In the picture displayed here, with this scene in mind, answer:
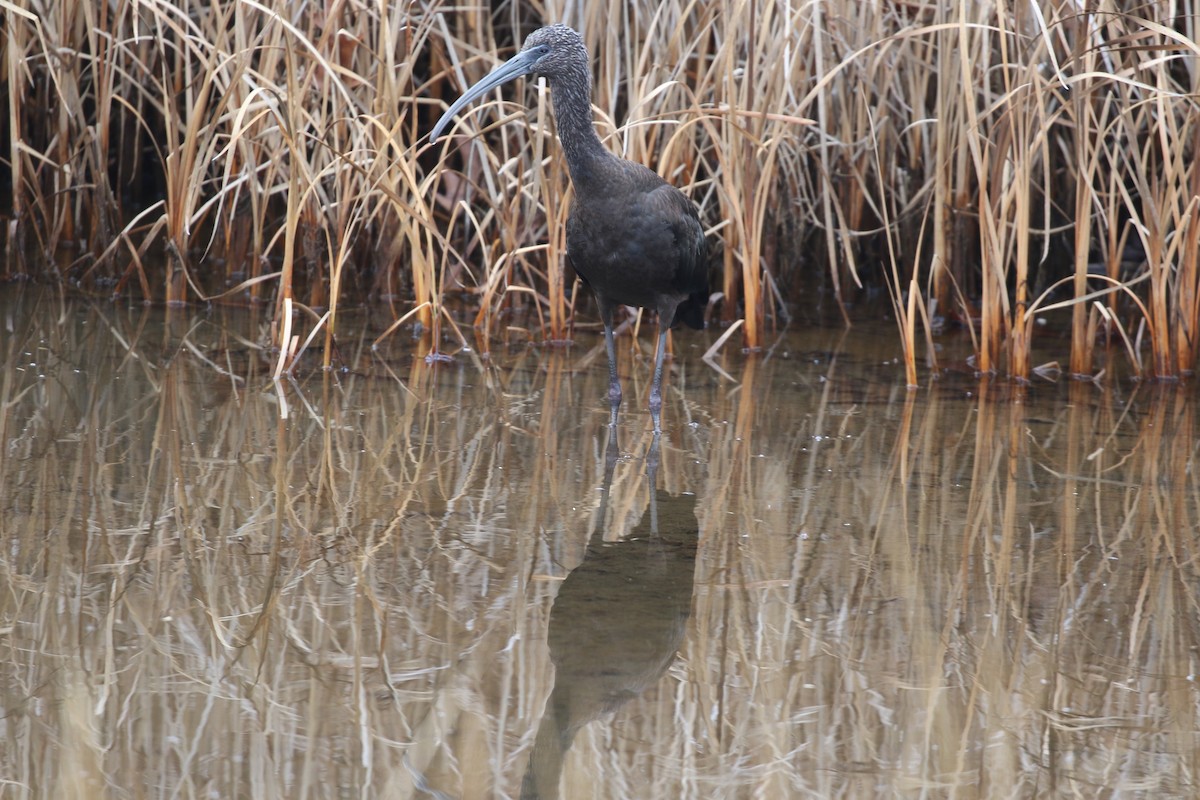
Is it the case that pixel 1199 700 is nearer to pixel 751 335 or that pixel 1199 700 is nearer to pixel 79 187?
pixel 751 335

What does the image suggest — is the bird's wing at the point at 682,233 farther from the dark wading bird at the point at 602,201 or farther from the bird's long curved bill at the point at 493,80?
the bird's long curved bill at the point at 493,80

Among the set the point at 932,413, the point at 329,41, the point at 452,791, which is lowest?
the point at 452,791

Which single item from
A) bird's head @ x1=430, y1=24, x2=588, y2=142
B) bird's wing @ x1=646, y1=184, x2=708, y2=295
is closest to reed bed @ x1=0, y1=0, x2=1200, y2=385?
bird's wing @ x1=646, y1=184, x2=708, y2=295

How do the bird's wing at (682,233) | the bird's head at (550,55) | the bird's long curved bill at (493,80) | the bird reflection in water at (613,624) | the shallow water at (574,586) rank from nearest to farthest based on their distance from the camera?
the shallow water at (574,586), the bird reflection in water at (613,624), the bird's long curved bill at (493,80), the bird's head at (550,55), the bird's wing at (682,233)

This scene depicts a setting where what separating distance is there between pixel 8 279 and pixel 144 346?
1.37 m

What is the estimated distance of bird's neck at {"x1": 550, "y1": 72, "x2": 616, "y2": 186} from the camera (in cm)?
448

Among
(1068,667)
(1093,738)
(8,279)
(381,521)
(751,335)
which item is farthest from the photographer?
(8,279)

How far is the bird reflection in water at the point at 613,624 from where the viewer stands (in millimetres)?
2654

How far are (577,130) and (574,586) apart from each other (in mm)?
1789

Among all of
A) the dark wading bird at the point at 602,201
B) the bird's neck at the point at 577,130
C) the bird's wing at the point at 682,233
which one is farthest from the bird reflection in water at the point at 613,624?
the bird's neck at the point at 577,130

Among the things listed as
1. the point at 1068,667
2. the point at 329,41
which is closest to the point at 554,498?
the point at 1068,667

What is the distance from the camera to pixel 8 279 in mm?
6230

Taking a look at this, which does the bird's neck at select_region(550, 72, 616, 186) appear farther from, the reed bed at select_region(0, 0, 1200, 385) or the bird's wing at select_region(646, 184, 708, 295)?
the reed bed at select_region(0, 0, 1200, 385)

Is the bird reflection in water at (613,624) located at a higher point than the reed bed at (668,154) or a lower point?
lower
